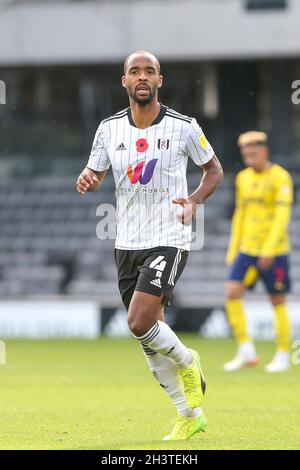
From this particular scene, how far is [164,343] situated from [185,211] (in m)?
0.84

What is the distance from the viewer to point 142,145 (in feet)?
25.1

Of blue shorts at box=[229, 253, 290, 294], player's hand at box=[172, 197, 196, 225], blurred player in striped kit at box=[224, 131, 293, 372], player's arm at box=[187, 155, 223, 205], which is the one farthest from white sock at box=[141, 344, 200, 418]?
blue shorts at box=[229, 253, 290, 294]

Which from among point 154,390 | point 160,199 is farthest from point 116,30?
point 160,199

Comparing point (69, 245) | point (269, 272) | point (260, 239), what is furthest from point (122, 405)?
point (69, 245)

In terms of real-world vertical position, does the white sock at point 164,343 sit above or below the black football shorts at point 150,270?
below

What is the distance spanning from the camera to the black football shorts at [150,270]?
7449 millimetres

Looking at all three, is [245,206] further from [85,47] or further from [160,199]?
[85,47]

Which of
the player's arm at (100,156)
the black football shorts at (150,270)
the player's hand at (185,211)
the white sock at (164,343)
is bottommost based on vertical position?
the white sock at (164,343)

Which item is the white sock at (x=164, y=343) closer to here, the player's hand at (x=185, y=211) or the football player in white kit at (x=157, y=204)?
the football player in white kit at (x=157, y=204)

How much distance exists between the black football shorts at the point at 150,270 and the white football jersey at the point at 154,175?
5 cm

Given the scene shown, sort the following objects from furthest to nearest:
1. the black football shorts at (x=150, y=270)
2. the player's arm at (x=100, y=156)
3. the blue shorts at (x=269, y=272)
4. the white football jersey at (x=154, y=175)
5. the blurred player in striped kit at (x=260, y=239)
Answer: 1. the blue shorts at (x=269, y=272)
2. the blurred player in striped kit at (x=260, y=239)
3. the player's arm at (x=100, y=156)
4. the white football jersey at (x=154, y=175)
5. the black football shorts at (x=150, y=270)

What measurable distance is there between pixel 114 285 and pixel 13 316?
8.62ft

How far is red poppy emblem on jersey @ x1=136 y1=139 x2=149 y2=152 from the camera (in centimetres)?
A: 764

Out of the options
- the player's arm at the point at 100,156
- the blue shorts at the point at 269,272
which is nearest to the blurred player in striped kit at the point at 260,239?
the blue shorts at the point at 269,272
